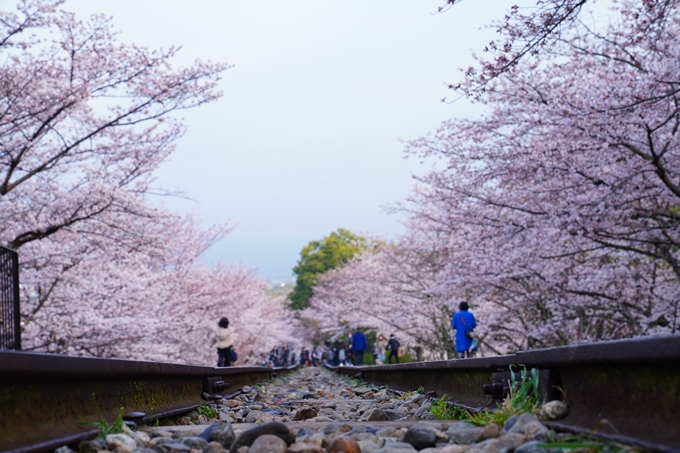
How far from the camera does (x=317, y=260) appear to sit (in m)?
88.6

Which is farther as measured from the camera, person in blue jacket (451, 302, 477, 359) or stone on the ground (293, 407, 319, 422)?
person in blue jacket (451, 302, 477, 359)

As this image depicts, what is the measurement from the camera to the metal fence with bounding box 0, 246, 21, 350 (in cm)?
901

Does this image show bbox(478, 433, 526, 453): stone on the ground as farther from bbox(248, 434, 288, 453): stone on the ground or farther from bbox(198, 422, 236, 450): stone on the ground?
bbox(198, 422, 236, 450): stone on the ground

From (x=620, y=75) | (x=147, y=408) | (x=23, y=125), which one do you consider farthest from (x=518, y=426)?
A: (x=23, y=125)

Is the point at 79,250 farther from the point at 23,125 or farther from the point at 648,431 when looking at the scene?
the point at 648,431

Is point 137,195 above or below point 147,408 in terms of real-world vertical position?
above

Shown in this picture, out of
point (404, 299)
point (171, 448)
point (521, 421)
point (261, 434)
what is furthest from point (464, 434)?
point (404, 299)

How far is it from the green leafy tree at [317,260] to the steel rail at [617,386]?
8088 cm

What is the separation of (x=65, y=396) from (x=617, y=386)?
224 centimetres

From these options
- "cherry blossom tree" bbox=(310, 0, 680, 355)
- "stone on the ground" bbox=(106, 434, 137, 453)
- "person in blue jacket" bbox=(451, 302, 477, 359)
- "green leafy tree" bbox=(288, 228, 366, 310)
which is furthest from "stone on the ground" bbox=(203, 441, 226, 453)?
"green leafy tree" bbox=(288, 228, 366, 310)

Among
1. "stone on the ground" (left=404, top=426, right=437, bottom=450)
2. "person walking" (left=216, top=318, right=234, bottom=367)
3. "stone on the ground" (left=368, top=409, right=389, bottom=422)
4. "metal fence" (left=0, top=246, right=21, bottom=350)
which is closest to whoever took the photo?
"stone on the ground" (left=404, top=426, right=437, bottom=450)

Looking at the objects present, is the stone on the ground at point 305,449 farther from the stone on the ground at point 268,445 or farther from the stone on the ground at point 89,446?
the stone on the ground at point 89,446

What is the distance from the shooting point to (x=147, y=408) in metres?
4.34

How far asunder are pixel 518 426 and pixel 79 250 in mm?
15617
